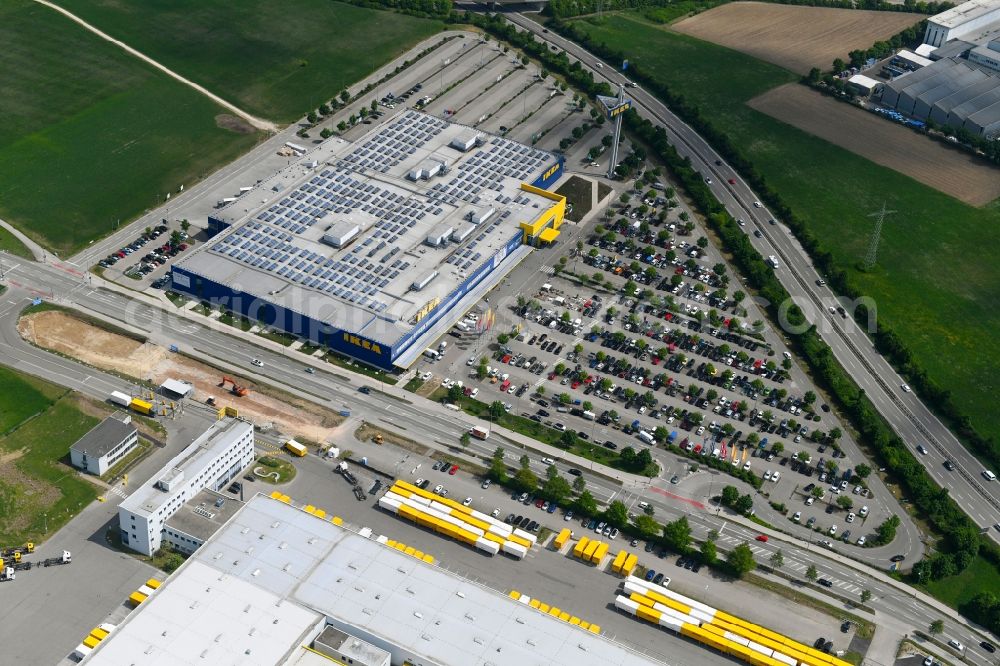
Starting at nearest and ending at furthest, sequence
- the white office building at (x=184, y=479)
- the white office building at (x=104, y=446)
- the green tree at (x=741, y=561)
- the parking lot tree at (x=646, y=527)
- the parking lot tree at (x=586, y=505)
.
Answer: the white office building at (x=184, y=479), the green tree at (x=741, y=561), the parking lot tree at (x=646, y=527), the parking lot tree at (x=586, y=505), the white office building at (x=104, y=446)

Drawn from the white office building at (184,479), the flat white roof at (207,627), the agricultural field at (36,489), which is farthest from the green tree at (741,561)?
the agricultural field at (36,489)

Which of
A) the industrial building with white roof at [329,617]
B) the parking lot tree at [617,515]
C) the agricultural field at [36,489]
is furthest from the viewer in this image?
the parking lot tree at [617,515]

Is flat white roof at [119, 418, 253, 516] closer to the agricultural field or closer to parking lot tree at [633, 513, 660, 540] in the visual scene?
the agricultural field

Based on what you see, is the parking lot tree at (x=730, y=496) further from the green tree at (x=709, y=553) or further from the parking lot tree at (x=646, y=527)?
the parking lot tree at (x=646, y=527)

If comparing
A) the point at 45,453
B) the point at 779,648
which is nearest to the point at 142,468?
the point at 45,453

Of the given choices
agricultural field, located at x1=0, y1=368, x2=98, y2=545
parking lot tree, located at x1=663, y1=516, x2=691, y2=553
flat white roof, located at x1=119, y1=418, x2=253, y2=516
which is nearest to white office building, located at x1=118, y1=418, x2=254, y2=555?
flat white roof, located at x1=119, y1=418, x2=253, y2=516

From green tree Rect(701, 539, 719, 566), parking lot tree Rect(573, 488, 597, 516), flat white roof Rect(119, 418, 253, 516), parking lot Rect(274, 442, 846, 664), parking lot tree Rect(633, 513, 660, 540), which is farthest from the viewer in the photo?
parking lot tree Rect(573, 488, 597, 516)

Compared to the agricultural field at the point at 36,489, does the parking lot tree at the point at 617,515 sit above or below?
above
